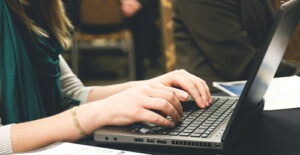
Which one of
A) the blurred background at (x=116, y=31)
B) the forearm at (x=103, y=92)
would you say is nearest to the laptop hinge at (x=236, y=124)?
the forearm at (x=103, y=92)

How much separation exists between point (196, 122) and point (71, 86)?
568mm

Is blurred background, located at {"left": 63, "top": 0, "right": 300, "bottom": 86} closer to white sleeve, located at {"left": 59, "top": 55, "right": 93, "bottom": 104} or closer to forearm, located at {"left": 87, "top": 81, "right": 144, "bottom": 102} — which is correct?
white sleeve, located at {"left": 59, "top": 55, "right": 93, "bottom": 104}

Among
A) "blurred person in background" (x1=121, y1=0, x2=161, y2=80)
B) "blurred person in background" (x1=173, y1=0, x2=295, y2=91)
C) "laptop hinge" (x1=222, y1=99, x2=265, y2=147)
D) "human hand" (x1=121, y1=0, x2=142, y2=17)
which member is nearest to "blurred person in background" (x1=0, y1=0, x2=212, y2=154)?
"laptop hinge" (x1=222, y1=99, x2=265, y2=147)

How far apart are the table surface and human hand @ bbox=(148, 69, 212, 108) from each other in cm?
12

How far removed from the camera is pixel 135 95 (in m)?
0.82

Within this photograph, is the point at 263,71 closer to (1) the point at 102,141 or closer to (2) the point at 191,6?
(1) the point at 102,141

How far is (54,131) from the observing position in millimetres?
838

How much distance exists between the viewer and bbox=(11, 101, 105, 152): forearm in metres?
0.84

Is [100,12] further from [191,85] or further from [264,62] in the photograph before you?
[264,62]

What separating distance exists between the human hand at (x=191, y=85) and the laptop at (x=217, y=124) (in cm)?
6

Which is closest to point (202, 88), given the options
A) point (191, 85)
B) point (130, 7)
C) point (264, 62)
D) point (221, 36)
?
point (191, 85)

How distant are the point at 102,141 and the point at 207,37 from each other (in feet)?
3.08

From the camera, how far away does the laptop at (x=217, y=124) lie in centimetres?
73

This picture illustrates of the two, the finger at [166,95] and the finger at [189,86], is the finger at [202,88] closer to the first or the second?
the finger at [189,86]
